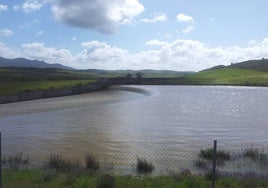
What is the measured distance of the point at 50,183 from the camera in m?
14.4

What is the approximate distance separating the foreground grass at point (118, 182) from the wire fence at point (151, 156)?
2425 mm

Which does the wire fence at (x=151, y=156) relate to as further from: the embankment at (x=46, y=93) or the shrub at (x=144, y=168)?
the embankment at (x=46, y=93)

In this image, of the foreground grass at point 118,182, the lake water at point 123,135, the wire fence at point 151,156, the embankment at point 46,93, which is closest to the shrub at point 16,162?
the wire fence at point 151,156

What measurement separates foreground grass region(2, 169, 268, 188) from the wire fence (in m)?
2.42

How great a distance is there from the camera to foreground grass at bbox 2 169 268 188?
13.7 m

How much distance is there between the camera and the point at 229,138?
29.3 meters

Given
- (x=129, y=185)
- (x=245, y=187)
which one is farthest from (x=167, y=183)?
(x=245, y=187)

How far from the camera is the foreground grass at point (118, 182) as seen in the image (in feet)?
45.0

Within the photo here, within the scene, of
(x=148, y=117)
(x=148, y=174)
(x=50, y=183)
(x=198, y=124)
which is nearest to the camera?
(x=50, y=183)

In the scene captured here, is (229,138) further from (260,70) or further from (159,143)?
(260,70)

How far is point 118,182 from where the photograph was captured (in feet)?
47.1

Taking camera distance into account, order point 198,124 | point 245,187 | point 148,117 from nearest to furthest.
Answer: point 245,187
point 198,124
point 148,117

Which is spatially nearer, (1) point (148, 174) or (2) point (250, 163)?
(1) point (148, 174)

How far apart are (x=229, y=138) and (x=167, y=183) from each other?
16.0m
